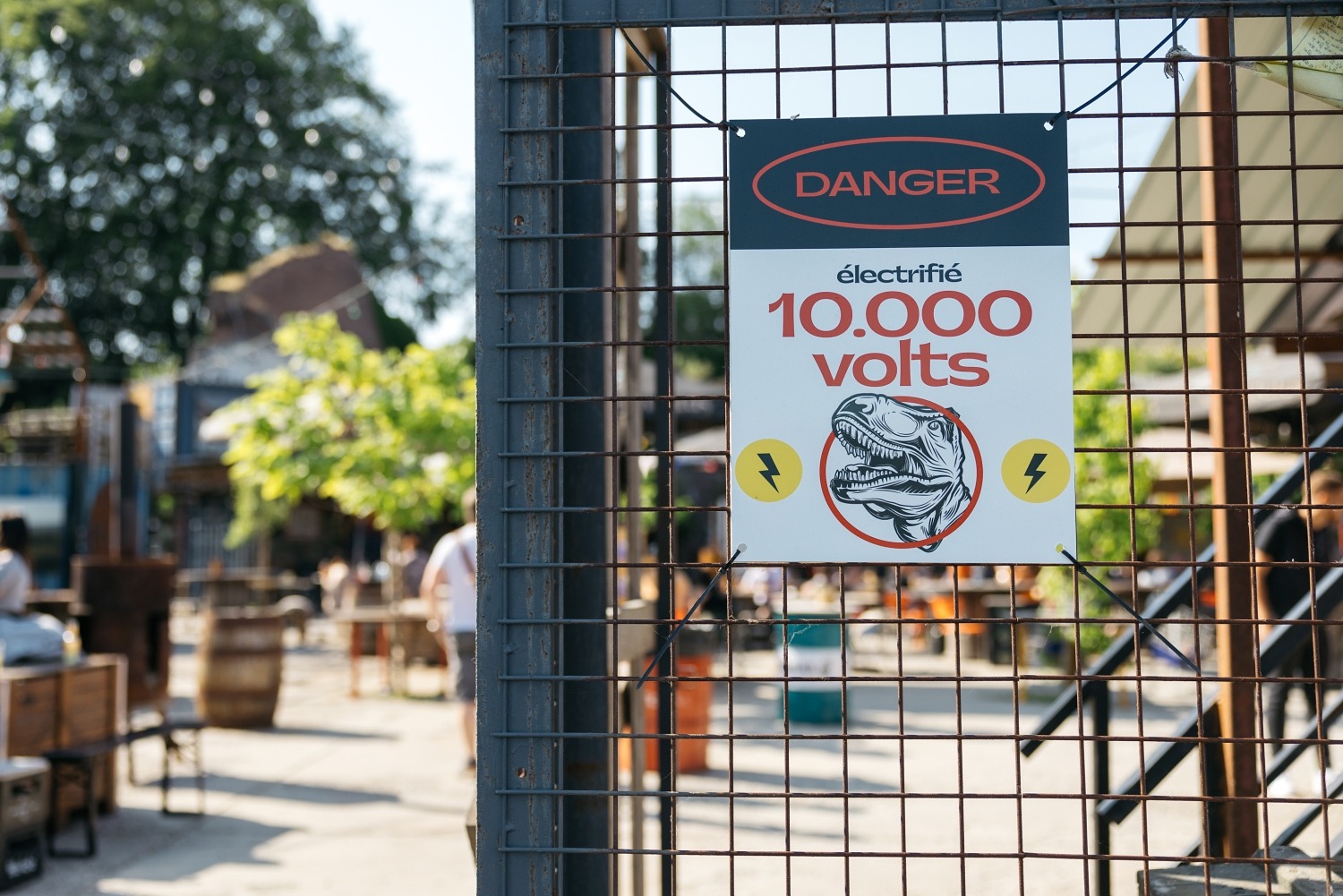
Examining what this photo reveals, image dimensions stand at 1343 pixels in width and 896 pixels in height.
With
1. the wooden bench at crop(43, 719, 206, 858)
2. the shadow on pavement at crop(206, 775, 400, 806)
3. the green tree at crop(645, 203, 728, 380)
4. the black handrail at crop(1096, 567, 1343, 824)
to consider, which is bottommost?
the shadow on pavement at crop(206, 775, 400, 806)

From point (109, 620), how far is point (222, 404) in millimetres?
18163

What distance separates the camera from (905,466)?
2.64 m

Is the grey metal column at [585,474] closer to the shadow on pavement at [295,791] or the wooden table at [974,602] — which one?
the shadow on pavement at [295,791]

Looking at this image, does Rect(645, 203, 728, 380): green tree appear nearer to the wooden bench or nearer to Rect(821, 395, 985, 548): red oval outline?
the wooden bench

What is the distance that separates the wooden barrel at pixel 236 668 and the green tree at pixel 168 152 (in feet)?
76.5

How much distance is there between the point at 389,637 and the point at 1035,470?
11.3m

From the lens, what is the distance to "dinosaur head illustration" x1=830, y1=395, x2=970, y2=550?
8.66 feet

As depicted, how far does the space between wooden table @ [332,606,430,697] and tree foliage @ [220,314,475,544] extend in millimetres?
1436

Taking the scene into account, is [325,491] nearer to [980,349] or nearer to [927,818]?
[927,818]

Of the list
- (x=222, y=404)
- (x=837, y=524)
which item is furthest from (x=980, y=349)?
(x=222, y=404)

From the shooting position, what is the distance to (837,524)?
265 cm

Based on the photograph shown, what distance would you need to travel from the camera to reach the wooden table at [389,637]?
12406 millimetres

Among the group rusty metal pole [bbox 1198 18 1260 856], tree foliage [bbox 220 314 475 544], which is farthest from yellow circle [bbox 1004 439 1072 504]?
tree foliage [bbox 220 314 475 544]

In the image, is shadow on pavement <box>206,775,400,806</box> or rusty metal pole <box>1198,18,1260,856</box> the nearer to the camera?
rusty metal pole <box>1198,18,1260,856</box>
